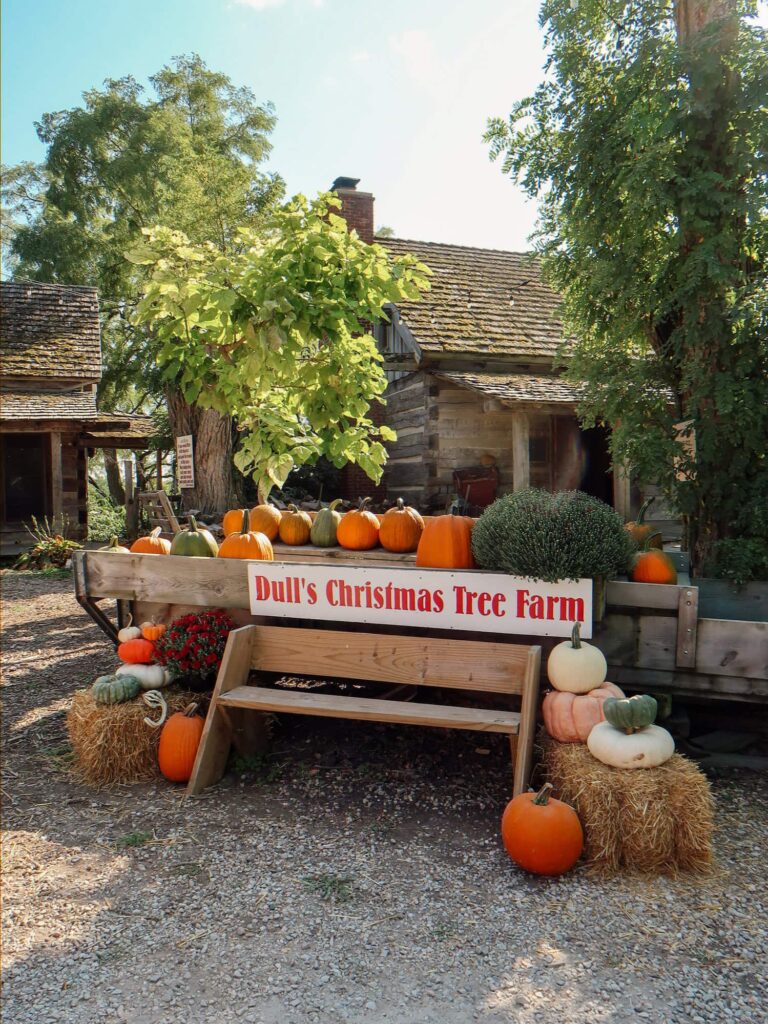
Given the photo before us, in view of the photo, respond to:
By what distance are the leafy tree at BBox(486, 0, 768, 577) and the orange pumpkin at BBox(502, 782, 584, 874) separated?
6.54 feet

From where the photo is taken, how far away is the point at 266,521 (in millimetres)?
4906

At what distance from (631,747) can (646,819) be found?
27 cm

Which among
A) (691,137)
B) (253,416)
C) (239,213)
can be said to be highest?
(239,213)

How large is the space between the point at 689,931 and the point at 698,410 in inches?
124

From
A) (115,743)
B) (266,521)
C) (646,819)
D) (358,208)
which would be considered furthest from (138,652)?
(358,208)

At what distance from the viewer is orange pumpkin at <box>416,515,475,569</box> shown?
3.78 metres

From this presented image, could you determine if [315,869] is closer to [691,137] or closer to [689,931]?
[689,931]

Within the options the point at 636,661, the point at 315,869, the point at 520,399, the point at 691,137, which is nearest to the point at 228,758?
the point at 315,869

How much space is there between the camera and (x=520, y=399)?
9.74m

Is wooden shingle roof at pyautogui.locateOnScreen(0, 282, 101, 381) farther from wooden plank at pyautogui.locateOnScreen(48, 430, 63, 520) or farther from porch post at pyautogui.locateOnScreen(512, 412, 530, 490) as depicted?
porch post at pyautogui.locateOnScreen(512, 412, 530, 490)

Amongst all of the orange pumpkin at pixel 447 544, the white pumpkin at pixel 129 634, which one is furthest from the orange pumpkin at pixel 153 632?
the orange pumpkin at pixel 447 544

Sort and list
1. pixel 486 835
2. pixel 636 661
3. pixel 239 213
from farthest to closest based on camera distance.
Answer: pixel 239 213, pixel 636 661, pixel 486 835

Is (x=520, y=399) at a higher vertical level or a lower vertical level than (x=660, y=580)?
higher

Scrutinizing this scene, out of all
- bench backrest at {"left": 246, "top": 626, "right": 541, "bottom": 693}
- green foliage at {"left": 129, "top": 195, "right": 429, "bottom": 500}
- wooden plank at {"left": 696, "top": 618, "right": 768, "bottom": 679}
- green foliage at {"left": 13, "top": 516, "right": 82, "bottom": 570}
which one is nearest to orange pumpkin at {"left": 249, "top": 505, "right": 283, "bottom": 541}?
green foliage at {"left": 129, "top": 195, "right": 429, "bottom": 500}
